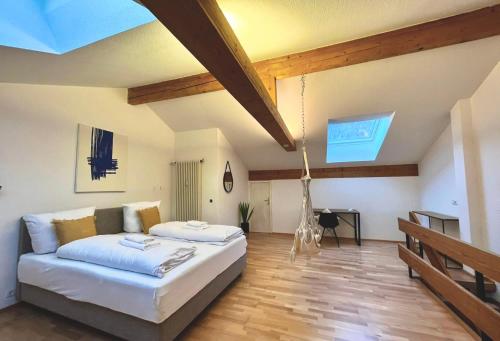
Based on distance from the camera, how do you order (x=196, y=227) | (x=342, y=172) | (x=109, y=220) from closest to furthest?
1. (x=196, y=227)
2. (x=109, y=220)
3. (x=342, y=172)

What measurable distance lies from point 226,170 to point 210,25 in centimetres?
401

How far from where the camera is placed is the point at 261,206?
21.4 ft

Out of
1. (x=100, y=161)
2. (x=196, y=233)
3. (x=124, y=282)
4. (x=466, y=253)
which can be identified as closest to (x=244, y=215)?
(x=196, y=233)

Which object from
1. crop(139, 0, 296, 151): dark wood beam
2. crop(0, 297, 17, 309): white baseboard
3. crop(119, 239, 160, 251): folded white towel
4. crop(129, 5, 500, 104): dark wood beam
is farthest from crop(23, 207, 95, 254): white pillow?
crop(129, 5, 500, 104): dark wood beam

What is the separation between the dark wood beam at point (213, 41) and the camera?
114 cm

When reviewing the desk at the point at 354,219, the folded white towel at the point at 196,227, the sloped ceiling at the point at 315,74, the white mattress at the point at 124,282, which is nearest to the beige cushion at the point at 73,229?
the white mattress at the point at 124,282

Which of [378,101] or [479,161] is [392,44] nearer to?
[378,101]

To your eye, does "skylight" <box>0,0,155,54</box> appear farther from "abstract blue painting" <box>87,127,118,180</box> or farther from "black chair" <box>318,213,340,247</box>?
"black chair" <box>318,213,340,247</box>

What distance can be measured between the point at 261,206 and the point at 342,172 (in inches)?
94.6

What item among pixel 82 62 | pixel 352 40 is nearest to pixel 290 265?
pixel 352 40

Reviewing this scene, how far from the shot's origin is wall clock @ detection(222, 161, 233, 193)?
202 inches

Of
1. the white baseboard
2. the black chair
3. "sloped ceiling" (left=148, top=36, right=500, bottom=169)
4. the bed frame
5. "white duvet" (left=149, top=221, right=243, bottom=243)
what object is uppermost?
"sloped ceiling" (left=148, top=36, right=500, bottom=169)

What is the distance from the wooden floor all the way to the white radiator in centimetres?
194

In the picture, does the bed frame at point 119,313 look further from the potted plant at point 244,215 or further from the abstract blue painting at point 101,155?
the potted plant at point 244,215
